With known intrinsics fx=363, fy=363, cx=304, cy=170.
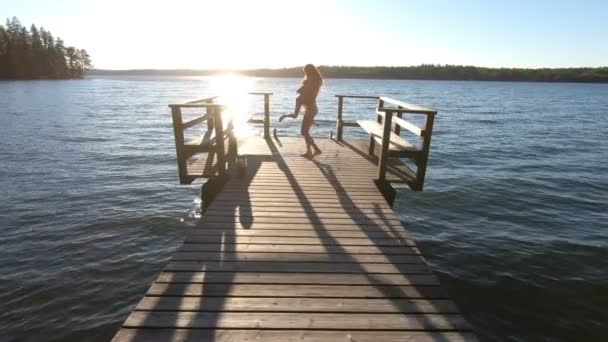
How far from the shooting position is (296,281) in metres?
3.64

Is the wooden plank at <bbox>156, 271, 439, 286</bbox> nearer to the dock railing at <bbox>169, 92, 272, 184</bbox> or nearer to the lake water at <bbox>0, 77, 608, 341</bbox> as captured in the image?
the lake water at <bbox>0, 77, 608, 341</bbox>

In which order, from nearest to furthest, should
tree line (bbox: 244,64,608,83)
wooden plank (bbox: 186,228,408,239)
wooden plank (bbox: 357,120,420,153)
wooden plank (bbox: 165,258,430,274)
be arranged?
1. wooden plank (bbox: 165,258,430,274)
2. wooden plank (bbox: 186,228,408,239)
3. wooden plank (bbox: 357,120,420,153)
4. tree line (bbox: 244,64,608,83)

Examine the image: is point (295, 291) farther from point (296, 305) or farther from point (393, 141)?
point (393, 141)

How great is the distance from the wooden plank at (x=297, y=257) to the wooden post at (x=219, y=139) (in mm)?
2966

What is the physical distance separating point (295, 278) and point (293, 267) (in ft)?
0.73

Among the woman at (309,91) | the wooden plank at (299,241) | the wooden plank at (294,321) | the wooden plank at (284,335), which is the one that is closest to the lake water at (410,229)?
the wooden plank at (299,241)

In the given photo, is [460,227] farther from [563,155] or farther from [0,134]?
[0,134]

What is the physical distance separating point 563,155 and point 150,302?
792 inches

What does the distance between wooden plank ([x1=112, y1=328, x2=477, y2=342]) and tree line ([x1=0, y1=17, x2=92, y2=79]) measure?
107 metres

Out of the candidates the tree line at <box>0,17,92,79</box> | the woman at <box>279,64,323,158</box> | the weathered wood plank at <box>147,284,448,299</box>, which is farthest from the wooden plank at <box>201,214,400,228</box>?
the tree line at <box>0,17,92,79</box>

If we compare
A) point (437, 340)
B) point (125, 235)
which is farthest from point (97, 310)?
point (437, 340)

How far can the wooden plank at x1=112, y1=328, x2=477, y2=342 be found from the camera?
2832 mm

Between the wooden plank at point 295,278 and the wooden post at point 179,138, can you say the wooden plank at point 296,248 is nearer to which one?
the wooden plank at point 295,278

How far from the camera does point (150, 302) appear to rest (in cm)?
322
